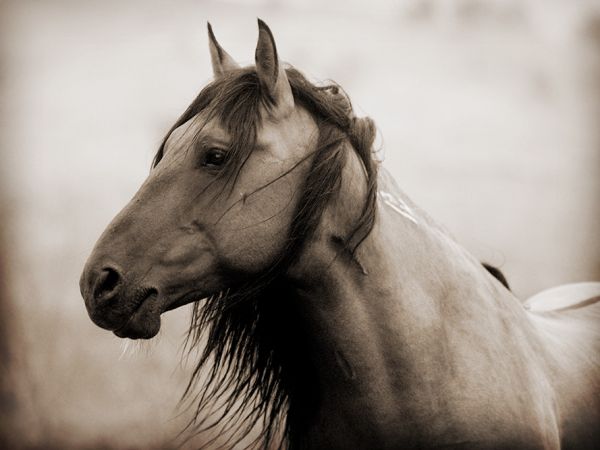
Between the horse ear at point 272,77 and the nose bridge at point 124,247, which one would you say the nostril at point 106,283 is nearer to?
the nose bridge at point 124,247

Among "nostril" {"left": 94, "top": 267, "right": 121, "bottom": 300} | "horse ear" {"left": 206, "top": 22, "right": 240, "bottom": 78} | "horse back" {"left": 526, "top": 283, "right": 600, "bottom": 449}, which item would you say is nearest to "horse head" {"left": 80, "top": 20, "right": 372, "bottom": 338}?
"nostril" {"left": 94, "top": 267, "right": 121, "bottom": 300}

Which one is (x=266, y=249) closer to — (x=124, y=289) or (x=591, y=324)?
(x=124, y=289)

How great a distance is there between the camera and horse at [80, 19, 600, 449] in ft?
4.00

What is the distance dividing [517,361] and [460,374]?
194mm

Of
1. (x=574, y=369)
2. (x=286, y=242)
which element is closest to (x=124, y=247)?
(x=286, y=242)

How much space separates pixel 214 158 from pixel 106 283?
12.8 inches

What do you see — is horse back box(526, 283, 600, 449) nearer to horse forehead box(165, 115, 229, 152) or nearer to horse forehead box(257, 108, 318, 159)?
horse forehead box(257, 108, 318, 159)

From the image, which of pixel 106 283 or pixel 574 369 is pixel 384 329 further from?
pixel 574 369

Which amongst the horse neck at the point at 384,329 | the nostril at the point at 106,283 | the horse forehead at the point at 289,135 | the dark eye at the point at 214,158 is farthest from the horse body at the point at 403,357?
the nostril at the point at 106,283

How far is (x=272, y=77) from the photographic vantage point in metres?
1.27

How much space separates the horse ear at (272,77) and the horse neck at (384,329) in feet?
0.61

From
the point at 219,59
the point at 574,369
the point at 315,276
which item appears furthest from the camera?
the point at 574,369

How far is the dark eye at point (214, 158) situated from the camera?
4.12 ft

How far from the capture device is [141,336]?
122 cm
